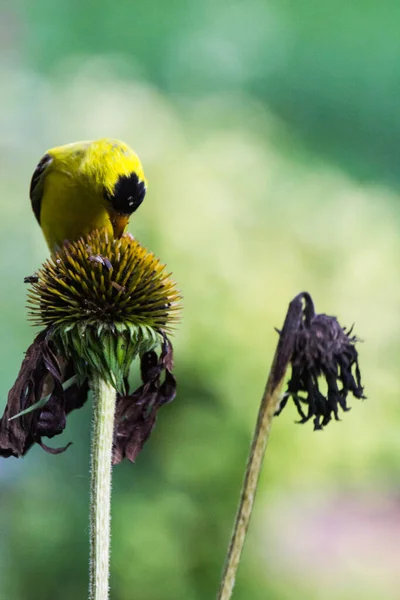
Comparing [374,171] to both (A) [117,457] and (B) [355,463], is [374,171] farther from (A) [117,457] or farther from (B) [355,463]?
(A) [117,457]

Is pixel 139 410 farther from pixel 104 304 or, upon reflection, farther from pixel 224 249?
pixel 224 249

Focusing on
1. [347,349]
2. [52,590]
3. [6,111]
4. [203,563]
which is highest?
[6,111]

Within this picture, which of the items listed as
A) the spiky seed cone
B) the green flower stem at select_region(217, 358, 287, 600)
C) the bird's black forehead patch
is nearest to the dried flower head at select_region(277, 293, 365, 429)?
the green flower stem at select_region(217, 358, 287, 600)

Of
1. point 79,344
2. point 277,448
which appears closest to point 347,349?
point 79,344

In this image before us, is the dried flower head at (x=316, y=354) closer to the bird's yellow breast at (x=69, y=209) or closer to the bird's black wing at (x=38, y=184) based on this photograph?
the bird's yellow breast at (x=69, y=209)

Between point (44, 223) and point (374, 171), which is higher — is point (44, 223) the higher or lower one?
the lower one

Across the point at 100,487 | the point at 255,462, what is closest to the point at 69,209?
the point at 100,487

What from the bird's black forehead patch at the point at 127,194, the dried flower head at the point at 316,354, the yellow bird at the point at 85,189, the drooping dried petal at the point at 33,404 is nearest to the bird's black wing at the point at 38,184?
the yellow bird at the point at 85,189

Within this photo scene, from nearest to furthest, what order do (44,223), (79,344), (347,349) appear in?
(347,349)
(79,344)
(44,223)

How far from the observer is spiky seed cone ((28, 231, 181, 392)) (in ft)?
2.26

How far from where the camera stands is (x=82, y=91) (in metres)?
1.03

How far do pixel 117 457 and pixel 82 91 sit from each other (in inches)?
22.5

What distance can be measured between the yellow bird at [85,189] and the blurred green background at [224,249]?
0.33 feet

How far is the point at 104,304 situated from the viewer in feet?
2.27
